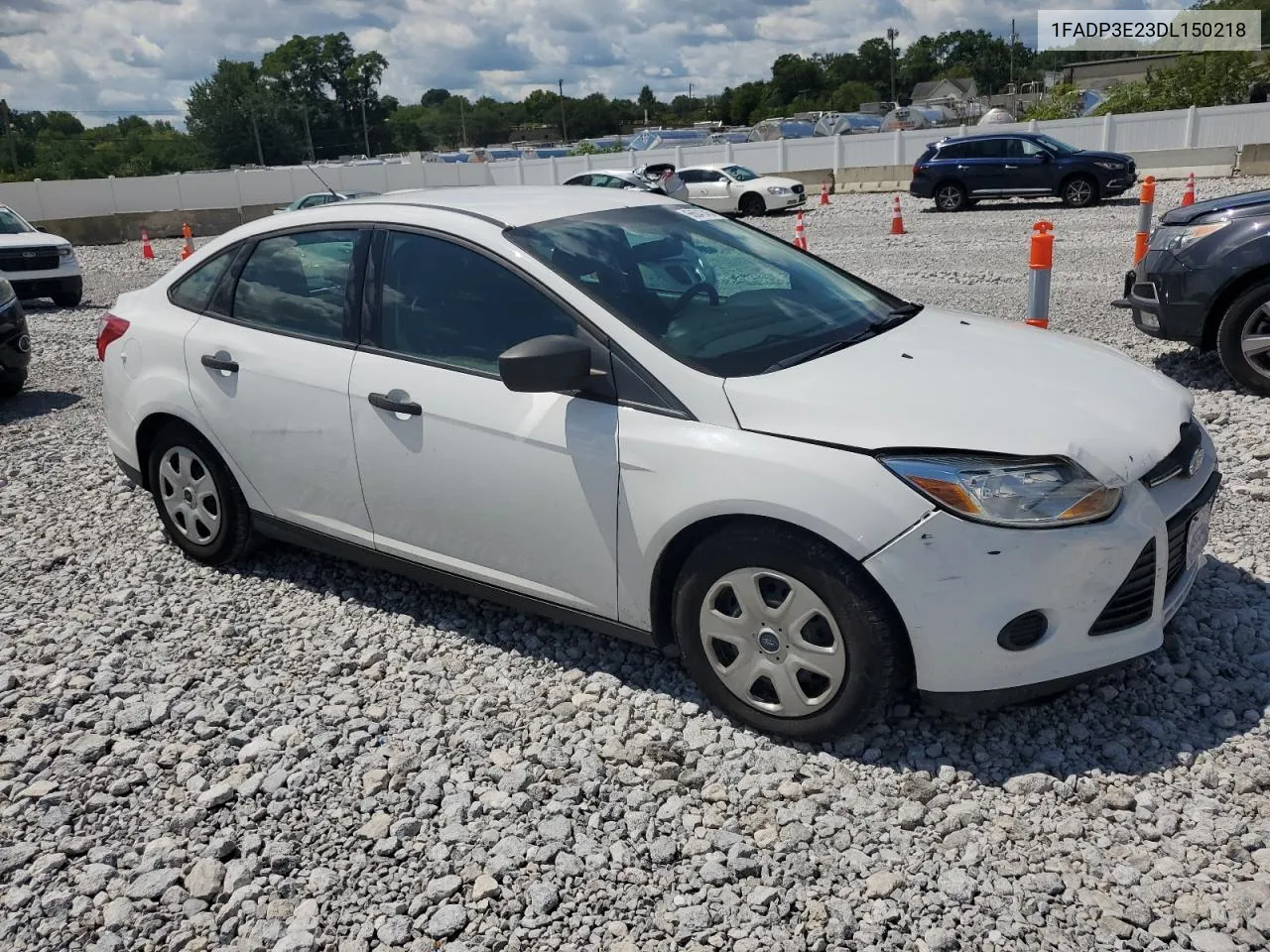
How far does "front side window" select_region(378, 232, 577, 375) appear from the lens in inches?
146

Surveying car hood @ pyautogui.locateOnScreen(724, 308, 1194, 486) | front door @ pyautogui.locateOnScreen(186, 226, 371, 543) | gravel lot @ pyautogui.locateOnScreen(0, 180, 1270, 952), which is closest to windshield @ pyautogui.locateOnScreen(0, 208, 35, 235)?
gravel lot @ pyautogui.locateOnScreen(0, 180, 1270, 952)

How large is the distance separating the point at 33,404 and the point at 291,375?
636 cm

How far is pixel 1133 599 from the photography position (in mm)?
3113

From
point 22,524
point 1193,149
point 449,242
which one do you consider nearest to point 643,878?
point 449,242

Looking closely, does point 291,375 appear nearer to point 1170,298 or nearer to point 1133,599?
point 1133,599

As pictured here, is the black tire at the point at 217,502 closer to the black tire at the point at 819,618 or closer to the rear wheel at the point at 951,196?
the black tire at the point at 819,618

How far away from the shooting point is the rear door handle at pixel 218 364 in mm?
4496

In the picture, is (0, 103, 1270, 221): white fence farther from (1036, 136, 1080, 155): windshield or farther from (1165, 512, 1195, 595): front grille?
(1165, 512, 1195, 595): front grille

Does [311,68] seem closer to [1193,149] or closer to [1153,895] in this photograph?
[1193,149]

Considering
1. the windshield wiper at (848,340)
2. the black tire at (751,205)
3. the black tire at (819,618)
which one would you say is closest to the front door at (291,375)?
the black tire at (819,618)

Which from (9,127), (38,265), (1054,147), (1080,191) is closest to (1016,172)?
(1054,147)

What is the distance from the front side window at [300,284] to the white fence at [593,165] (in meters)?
26.9

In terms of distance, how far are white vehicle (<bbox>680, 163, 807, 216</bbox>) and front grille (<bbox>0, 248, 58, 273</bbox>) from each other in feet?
49.3

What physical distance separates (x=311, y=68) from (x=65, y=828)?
117708 millimetres
